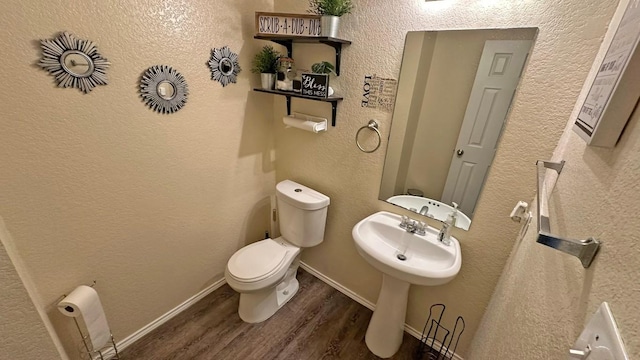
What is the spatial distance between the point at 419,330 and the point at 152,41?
85.6 inches

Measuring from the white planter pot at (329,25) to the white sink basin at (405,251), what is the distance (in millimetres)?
1013

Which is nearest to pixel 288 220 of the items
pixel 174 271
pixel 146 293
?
pixel 174 271

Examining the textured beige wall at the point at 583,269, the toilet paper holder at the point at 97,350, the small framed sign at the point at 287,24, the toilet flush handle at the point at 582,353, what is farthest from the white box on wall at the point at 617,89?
the toilet paper holder at the point at 97,350

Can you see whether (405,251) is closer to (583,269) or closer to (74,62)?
(583,269)

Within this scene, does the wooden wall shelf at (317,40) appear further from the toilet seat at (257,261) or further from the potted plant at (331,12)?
the toilet seat at (257,261)

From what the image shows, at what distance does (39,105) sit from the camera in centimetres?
95

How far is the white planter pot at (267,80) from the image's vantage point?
1.58m

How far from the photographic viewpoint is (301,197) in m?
1.66

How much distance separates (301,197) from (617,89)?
4.64 ft

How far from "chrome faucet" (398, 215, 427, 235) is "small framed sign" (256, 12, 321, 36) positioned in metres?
1.11

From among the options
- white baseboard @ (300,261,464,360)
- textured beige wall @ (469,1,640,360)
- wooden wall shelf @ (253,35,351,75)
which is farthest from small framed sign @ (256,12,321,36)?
white baseboard @ (300,261,464,360)

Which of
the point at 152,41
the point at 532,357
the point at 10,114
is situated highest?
the point at 152,41

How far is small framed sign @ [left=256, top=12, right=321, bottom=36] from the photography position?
132 centimetres

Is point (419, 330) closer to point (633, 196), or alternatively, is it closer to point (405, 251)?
point (405, 251)
